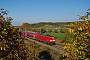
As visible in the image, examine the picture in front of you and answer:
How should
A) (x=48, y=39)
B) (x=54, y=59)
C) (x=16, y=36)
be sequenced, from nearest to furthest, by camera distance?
(x=16, y=36) → (x=54, y=59) → (x=48, y=39)

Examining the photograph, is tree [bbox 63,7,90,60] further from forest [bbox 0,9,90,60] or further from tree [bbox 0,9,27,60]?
tree [bbox 0,9,27,60]

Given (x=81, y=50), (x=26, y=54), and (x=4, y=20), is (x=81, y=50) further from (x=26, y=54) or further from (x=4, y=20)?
(x=4, y=20)

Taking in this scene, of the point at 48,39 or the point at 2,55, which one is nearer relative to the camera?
the point at 2,55

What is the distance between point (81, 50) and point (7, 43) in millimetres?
2941

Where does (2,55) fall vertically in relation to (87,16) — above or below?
below

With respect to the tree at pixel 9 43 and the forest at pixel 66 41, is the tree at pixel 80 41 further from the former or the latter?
the tree at pixel 9 43

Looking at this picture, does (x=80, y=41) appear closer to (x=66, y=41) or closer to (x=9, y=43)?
(x=66, y=41)

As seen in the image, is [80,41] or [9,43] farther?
[9,43]

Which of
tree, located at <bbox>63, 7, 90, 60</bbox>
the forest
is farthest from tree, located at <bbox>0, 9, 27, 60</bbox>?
tree, located at <bbox>63, 7, 90, 60</bbox>

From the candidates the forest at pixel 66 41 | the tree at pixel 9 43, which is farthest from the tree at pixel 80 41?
the tree at pixel 9 43

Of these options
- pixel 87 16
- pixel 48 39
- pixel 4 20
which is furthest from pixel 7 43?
pixel 48 39

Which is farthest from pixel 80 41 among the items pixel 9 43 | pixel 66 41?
pixel 9 43

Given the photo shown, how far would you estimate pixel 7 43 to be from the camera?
7.69 m

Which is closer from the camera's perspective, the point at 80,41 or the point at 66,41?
the point at 80,41
